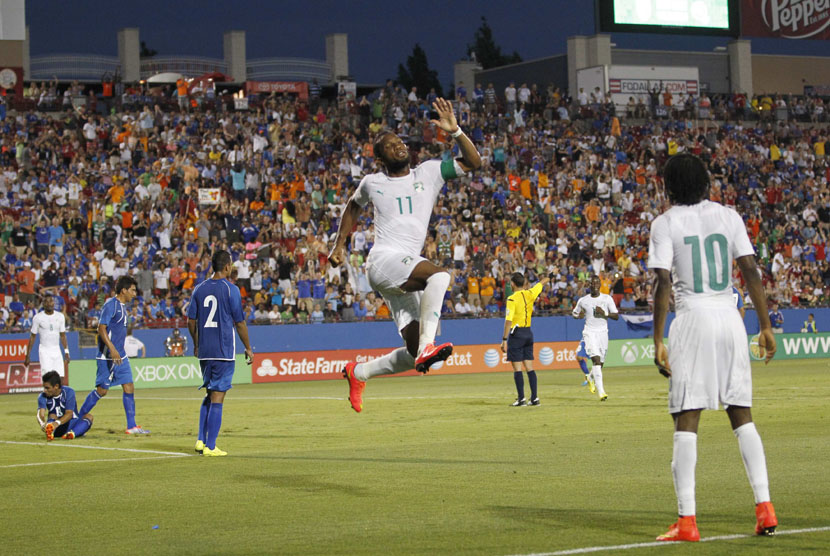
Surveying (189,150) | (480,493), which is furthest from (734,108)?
(480,493)

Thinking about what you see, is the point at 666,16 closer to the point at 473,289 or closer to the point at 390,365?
the point at 473,289

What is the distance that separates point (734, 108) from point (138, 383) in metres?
33.1

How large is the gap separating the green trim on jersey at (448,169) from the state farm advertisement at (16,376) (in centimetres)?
2281

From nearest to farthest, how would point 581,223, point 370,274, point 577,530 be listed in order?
point 577,530 → point 370,274 → point 581,223

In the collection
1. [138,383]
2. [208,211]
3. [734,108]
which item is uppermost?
[734,108]

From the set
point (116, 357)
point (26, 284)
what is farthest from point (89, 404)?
point (26, 284)

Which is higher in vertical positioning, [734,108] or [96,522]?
[734,108]

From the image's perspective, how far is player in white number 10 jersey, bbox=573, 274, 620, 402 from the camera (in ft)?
74.5

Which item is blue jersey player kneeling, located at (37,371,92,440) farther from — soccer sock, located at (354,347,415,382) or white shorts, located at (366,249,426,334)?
white shorts, located at (366,249,426,334)

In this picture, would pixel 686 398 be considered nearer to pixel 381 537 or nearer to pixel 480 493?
pixel 381 537

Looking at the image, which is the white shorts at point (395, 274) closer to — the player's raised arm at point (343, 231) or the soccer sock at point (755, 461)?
the player's raised arm at point (343, 231)

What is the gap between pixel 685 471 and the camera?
24.5 feet

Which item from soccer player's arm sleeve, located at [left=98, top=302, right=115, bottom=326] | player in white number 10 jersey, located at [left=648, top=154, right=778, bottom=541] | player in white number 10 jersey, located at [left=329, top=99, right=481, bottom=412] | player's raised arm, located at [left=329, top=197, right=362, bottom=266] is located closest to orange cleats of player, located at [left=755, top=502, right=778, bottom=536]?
player in white number 10 jersey, located at [left=648, top=154, right=778, bottom=541]

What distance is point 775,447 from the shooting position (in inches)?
519
